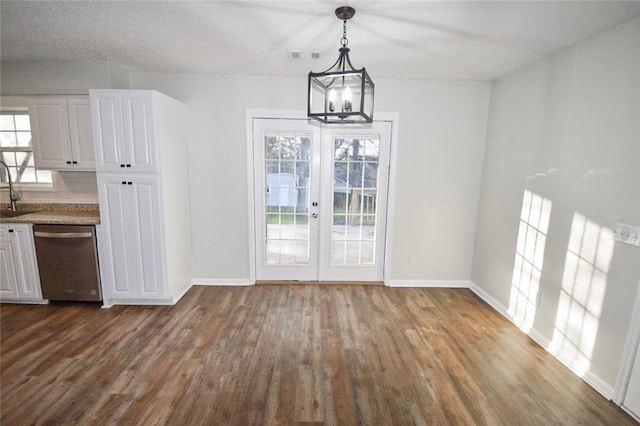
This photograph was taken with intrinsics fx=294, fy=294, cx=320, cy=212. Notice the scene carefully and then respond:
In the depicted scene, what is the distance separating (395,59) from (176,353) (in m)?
3.34

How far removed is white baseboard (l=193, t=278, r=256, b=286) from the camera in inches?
150

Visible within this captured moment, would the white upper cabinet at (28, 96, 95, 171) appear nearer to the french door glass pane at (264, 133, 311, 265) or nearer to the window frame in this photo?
the window frame

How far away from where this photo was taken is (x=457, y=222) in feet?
12.4

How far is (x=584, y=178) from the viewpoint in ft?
7.50

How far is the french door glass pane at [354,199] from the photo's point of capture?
12.1ft

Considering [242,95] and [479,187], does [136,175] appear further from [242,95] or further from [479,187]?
[479,187]

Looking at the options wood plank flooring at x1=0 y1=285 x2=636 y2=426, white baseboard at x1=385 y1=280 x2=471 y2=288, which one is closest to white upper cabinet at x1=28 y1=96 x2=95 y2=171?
wood plank flooring at x1=0 y1=285 x2=636 y2=426

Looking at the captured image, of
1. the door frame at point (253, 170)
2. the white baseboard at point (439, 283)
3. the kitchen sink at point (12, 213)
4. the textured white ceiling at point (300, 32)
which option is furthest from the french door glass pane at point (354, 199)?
the kitchen sink at point (12, 213)

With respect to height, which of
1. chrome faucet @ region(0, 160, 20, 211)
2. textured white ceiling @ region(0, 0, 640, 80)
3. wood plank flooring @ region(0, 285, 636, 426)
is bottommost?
wood plank flooring @ region(0, 285, 636, 426)

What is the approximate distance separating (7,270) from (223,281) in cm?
217

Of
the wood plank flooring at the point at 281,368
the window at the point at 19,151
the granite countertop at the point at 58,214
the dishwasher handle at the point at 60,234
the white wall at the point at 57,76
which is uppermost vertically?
the white wall at the point at 57,76

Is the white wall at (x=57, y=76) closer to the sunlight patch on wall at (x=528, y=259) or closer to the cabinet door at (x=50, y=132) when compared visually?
the cabinet door at (x=50, y=132)

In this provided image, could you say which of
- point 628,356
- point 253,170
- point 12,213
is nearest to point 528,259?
point 628,356

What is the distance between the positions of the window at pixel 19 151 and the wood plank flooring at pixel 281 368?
1451mm
